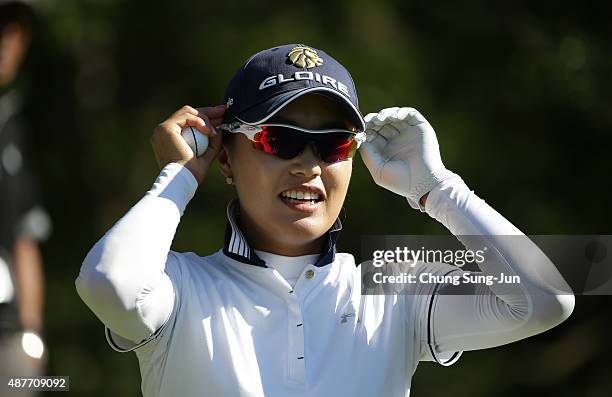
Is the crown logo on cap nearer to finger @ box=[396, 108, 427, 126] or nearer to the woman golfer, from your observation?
the woman golfer

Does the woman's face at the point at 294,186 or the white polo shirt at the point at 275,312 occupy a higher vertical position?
the woman's face at the point at 294,186

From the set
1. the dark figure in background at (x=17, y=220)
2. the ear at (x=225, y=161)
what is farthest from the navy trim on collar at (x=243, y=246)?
the dark figure in background at (x=17, y=220)

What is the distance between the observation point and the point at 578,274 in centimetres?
518

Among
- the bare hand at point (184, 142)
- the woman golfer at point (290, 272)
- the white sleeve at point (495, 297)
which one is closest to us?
the woman golfer at point (290, 272)

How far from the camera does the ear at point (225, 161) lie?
13.1ft

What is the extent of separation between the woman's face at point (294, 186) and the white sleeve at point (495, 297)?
39 centimetres

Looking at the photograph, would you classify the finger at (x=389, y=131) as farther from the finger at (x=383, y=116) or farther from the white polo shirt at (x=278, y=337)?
the white polo shirt at (x=278, y=337)

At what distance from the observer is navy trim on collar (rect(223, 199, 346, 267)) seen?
12.3ft

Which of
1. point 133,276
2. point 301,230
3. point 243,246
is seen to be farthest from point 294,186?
point 133,276

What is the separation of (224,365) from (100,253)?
47cm

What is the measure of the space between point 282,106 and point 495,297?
2.82 feet

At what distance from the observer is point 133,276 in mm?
3426

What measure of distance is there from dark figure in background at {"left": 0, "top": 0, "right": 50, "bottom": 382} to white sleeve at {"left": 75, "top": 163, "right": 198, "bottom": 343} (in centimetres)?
238

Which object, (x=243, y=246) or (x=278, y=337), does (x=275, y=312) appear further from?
(x=243, y=246)
